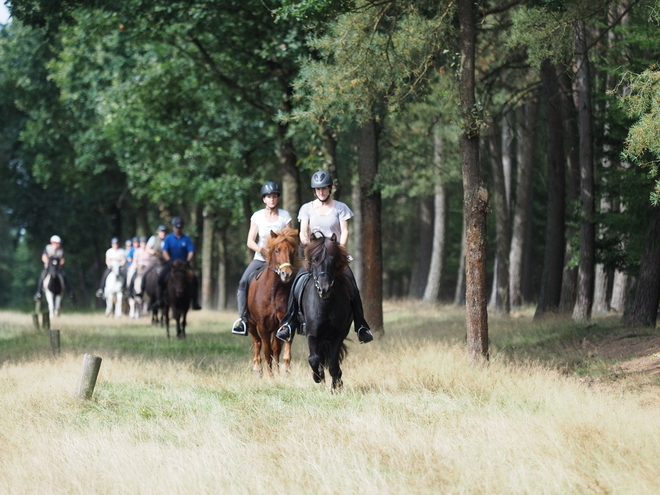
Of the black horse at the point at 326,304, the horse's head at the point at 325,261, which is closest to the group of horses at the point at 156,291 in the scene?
the black horse at the point at 326,304

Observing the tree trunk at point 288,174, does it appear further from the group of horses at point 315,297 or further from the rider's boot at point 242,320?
the group of horses at point 315,297

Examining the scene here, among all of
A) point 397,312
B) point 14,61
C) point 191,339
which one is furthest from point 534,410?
point 14,61

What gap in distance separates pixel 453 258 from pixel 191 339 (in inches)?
1606

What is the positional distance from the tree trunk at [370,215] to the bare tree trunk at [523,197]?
10429 millimetres

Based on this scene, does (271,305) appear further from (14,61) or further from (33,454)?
(14,61)

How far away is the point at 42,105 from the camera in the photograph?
45156 mm

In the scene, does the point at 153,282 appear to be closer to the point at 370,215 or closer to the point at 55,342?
the point at 370,215

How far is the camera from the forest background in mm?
16250

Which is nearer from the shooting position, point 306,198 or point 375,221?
point 375,221

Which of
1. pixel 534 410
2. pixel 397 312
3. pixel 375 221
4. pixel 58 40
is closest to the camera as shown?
pixel 534 410

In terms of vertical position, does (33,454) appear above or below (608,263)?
below

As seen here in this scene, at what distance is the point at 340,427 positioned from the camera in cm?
985

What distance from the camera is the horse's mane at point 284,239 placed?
13.7m

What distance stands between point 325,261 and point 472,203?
3.31 m
